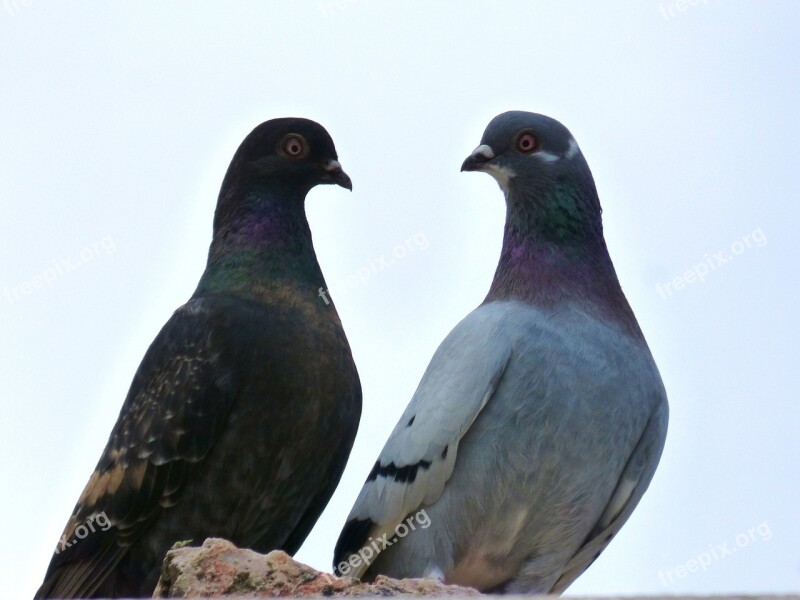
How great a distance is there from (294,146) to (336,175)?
10.6 inches

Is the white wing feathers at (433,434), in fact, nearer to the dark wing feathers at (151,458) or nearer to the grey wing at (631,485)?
the grey wing at (631,485)

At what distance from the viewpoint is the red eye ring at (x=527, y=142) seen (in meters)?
6.50

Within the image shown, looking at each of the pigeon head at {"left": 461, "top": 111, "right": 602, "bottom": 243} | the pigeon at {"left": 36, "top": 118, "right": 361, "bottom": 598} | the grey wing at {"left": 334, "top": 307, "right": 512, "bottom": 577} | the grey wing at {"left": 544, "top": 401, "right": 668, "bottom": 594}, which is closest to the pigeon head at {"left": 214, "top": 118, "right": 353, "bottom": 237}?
the pigeon at {"left": 36, "top": 118, "right": 361, "bottom": 598}

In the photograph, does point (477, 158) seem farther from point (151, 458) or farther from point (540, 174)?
point (151, 458)

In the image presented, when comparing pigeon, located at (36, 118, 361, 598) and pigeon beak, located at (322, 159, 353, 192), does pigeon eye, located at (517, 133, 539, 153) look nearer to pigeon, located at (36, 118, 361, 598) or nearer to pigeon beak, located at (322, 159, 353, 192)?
pigeon beak, located at (322, 159, 353, 192)

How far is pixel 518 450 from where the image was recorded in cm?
571

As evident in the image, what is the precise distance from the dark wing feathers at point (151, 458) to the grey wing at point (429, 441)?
889 mm

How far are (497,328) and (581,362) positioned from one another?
0.38m

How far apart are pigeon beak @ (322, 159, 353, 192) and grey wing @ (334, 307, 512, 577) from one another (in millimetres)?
1474

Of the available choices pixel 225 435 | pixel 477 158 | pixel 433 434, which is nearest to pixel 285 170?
pixel 477 158

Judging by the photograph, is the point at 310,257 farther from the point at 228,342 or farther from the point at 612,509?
the point at 612,509

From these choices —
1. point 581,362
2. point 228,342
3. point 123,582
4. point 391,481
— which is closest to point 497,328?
point 581,362

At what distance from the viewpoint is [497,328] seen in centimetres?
589

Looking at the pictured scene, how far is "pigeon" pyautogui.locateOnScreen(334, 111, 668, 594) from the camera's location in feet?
18.7
